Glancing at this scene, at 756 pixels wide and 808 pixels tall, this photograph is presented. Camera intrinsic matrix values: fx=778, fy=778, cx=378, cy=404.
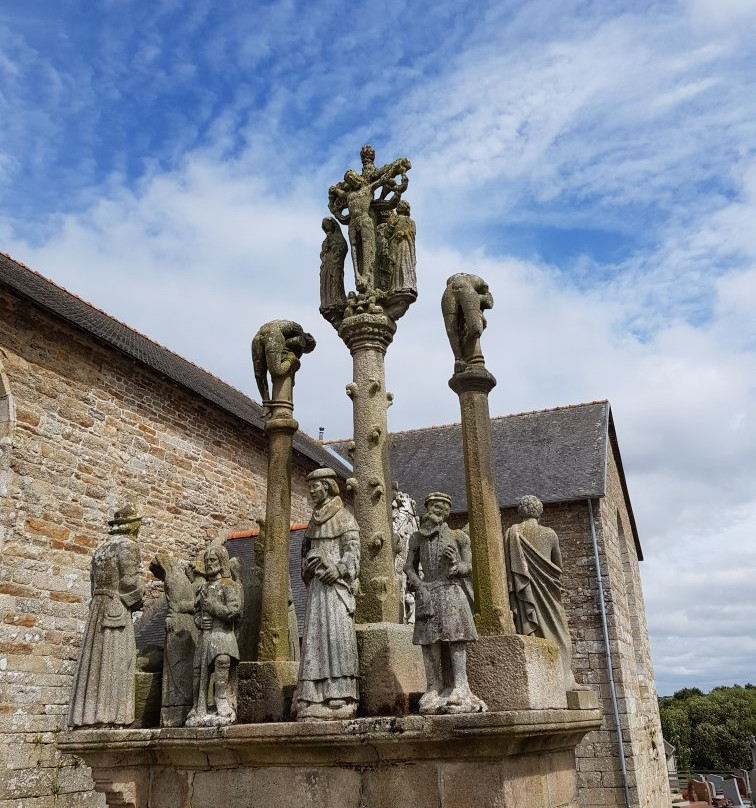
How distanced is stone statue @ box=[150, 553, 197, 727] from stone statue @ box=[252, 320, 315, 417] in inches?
49.7

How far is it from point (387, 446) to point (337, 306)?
3.86 ft

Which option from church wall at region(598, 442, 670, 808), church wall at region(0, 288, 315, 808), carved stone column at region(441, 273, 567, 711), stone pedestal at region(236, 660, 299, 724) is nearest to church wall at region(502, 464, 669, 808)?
church wall at region(598, 442, 670, 808)

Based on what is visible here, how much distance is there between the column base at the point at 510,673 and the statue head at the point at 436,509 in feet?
2.31

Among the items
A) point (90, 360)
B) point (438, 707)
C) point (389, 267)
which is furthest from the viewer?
point (90, 360)

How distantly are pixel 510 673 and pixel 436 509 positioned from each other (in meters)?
0.97

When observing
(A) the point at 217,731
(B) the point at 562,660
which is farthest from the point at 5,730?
(B) the point at 562,660

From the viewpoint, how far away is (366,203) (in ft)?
19.2

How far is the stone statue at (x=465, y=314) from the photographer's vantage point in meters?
5.26

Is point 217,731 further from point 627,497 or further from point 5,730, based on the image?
point 627,497

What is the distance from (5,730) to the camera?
327 inches

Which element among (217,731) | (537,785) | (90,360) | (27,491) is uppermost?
(90,360)

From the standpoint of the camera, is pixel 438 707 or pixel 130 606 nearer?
pixel 438 707

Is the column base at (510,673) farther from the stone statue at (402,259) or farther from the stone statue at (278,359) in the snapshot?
the stone statue at (402,259)

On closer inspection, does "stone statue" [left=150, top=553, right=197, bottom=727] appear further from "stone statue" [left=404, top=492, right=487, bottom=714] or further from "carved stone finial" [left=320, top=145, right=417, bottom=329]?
"carved stone finial" [left=320, top=145, right=417, bottom=329]
